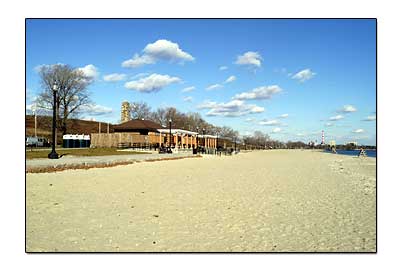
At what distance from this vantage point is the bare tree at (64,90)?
8.12 metres

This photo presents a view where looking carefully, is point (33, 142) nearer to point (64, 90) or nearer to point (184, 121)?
point (64, 90)

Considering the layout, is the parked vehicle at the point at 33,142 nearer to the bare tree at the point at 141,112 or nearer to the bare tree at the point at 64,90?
the bare tree at the point at 64,90

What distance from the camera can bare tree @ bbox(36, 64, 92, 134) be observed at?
8117 mm

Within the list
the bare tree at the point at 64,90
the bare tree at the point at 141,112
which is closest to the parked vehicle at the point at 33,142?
the bare tree at the point at 64,90

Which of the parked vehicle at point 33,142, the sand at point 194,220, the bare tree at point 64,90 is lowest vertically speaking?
the sand at point 194,220

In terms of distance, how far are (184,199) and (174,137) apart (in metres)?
40.4

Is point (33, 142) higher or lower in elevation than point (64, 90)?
lower

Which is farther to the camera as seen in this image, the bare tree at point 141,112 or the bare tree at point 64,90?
the bare tree at point 141,112

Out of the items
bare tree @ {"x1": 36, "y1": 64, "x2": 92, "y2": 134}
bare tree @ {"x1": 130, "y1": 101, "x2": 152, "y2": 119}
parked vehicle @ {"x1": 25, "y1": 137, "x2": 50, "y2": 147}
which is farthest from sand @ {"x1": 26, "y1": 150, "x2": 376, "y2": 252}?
bare tree @ {"x1": 130, "y1": 101, "x2": 152, "y2": 119}

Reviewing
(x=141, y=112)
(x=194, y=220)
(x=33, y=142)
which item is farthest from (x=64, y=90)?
(x=141, y=112)

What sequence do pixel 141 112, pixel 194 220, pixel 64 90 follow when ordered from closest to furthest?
pixel 194 220
pixel 64 90
pixel 141 112

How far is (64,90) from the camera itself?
10.3 metres

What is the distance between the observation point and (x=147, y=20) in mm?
5594
